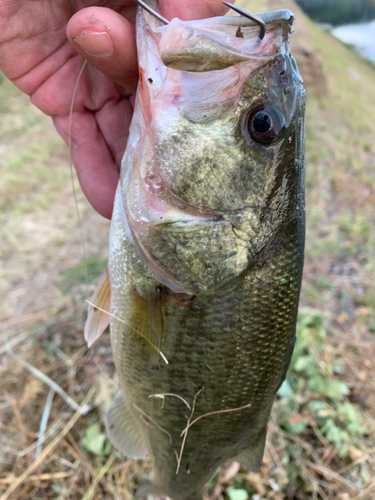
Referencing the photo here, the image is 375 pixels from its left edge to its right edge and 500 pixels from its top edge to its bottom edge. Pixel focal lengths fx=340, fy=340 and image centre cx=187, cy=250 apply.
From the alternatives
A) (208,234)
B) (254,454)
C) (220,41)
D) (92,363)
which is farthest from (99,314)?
(92,363)

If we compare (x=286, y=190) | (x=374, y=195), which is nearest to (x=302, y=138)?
(x=286, y=190)

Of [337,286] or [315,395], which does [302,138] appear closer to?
[315,395]

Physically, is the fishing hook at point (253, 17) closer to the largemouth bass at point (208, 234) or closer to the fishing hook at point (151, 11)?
the largemouth bass at point (208, 234)

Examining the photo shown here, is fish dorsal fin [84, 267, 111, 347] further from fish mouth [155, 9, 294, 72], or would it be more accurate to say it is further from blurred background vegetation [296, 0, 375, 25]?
blurred background vegetation [296, 0, 375, 25]

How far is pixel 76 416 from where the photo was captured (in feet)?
7.36

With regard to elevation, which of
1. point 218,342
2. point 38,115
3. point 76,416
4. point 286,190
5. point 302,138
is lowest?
point 76,416

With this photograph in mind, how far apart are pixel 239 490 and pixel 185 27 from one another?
2.43m

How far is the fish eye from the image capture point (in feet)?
3.25

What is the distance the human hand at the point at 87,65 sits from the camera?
105 centimetres

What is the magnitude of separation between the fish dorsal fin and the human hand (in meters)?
0.55

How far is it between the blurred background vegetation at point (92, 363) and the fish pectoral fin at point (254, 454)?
0.82 meters

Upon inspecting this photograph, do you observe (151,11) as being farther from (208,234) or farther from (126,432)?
(126,432)

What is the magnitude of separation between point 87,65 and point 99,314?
1.12m

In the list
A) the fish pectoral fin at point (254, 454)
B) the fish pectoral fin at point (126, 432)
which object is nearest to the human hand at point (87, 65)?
the fish pectoral fin at point (126, 432)
